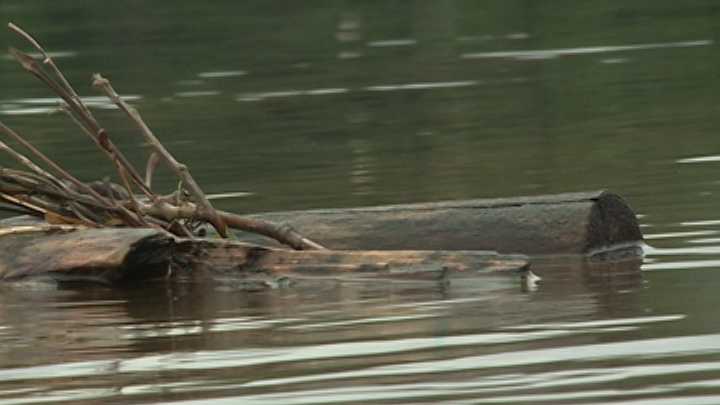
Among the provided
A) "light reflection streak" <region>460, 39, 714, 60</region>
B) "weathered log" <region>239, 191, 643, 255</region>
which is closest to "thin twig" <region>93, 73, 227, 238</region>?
"weathered log" <region>239, 191, 643, 255</region>

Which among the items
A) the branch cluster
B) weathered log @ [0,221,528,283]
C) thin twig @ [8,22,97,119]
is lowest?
weathered log @ [0,221,528,283]

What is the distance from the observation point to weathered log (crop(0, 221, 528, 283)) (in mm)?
9711

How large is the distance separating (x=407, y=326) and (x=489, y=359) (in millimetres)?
928

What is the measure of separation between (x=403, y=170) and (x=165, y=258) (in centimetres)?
406

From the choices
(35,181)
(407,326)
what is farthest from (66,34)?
(407,326)

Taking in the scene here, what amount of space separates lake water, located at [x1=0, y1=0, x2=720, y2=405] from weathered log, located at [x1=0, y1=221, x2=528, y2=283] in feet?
0.42

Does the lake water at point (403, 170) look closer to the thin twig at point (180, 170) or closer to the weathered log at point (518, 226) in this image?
the weathered log at point (518, 226)

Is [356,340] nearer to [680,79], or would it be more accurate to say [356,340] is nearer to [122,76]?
[680,79]

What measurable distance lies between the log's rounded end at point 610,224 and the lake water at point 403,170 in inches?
6.5

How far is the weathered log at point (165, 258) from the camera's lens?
9.71 meters

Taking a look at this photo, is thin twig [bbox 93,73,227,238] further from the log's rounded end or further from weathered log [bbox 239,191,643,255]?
the log's rounded end

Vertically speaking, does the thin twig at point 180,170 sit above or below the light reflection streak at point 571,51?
above

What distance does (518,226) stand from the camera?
10.1m

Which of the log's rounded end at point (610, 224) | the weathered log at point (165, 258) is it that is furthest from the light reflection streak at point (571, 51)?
the weathered log at point (165, 258)
